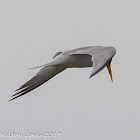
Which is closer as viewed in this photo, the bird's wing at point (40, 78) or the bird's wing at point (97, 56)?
the bird's wing at point (97, 56)

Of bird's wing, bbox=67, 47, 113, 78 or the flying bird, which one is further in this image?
the flying bird

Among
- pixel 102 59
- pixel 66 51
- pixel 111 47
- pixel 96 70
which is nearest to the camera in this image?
pixel 96 70

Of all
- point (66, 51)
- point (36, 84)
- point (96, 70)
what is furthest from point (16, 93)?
point (96, 70)

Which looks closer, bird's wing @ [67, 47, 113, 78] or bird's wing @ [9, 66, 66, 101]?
bird's wing @ [67, 47, 113, 78]

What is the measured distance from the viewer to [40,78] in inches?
473

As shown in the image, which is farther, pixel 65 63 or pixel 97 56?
pixel 65 63

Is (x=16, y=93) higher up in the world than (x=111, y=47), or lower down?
lower down

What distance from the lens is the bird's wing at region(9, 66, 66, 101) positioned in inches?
457

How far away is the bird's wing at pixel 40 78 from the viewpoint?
11.6 meters

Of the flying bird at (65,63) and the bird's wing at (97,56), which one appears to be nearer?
the bird's wing at (97,56)

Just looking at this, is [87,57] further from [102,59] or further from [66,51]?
[102,59]

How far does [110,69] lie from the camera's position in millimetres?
12258

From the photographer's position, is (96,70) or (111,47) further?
(111,47)

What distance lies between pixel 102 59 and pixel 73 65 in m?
1.52
